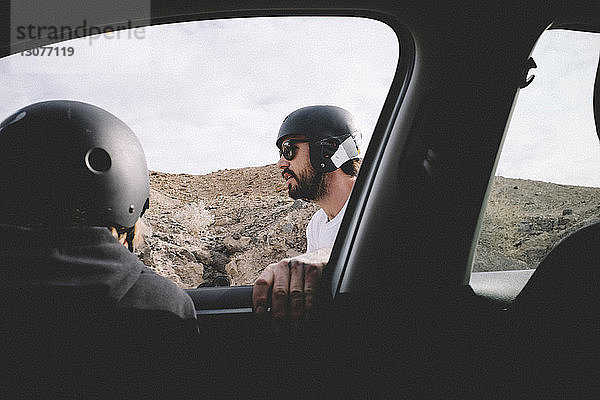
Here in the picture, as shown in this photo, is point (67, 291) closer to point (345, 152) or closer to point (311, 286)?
point (311, 286)

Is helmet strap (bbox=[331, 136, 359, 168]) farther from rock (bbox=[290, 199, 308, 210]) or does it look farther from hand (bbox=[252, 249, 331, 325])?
rock (bbox=[290, 199, 308, 210])

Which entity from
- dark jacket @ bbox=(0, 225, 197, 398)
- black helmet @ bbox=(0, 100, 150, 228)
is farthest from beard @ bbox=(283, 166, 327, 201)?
dark jacket @ bbox=(0, 225, 197, 398)

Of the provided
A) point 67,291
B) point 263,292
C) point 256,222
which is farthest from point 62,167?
point 256,222

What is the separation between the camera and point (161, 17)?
133 centimetres

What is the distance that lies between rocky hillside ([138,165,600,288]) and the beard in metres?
1.38

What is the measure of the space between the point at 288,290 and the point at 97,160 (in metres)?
0.58

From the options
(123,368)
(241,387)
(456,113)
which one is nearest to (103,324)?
(123,368)

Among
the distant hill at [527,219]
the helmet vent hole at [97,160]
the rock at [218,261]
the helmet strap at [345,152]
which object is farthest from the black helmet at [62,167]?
the rock at [218,261]

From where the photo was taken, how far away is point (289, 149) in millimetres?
3012

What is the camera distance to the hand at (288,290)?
1.34 m

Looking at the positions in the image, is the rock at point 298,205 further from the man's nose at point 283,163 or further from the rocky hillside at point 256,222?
the man's nose at point 283,163

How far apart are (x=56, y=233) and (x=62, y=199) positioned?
19cm

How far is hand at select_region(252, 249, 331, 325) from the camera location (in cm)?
134

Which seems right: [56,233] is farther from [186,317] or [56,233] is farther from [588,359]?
[588,359]
